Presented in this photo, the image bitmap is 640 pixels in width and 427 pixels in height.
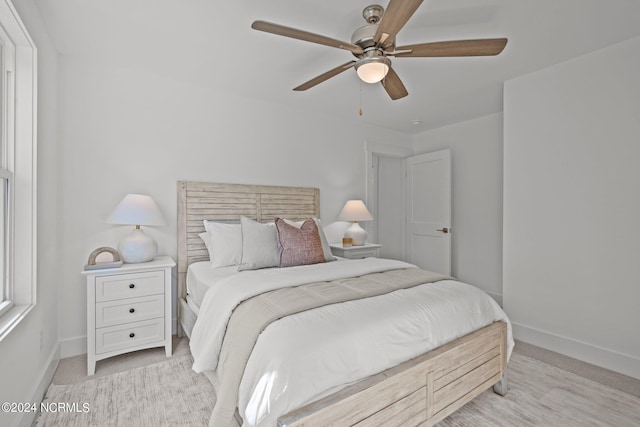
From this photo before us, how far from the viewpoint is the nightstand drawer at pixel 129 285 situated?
7.45ft

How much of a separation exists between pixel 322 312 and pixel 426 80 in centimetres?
257

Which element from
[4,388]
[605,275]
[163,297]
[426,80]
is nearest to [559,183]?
[605,275]

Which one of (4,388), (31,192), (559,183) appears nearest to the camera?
(4,388)

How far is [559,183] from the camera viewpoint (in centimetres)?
274

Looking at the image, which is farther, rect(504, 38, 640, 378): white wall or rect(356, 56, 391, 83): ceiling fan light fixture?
rect(504, 38, 640, 378): white wall

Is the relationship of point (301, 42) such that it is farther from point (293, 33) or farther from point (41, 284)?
point (41, 284)

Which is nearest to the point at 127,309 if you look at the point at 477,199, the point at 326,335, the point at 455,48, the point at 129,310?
the point at 129,310

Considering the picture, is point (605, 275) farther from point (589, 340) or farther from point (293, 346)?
point (293, 346)

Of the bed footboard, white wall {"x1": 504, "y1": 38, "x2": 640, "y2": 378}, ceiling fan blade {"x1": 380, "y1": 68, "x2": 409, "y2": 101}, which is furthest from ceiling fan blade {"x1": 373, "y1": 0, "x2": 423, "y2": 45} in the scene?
white wall {"x1": 504, "y1": 38, "x2": 640, "y2": 378}

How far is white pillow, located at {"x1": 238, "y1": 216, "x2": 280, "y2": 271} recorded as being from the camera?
8.36 feet

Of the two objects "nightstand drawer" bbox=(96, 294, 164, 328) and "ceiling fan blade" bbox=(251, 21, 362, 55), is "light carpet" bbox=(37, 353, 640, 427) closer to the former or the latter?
"nightstand drawer" bbox=(96, 294, 164, 328)

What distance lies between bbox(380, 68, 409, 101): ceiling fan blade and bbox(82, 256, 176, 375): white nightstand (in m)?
2.25

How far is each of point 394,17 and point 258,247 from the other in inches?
75.4

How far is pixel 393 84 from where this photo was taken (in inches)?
86.6
